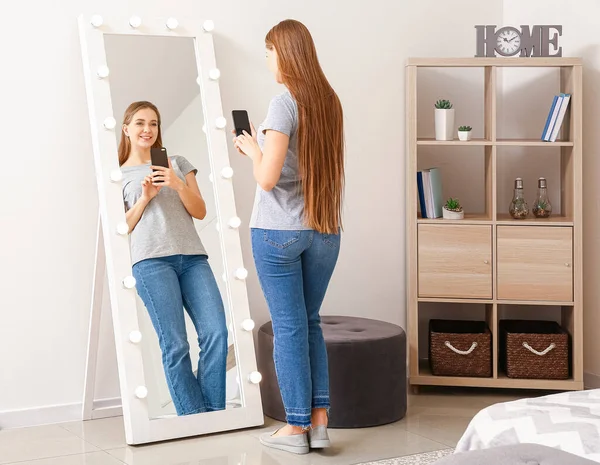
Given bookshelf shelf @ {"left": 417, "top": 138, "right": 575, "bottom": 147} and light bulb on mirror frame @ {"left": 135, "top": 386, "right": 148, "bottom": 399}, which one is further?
bookshelf shelf @ {"left": 417, "top": 138, "right": 575, "bottom": 147}

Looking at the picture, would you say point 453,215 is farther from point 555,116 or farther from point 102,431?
point 102,431

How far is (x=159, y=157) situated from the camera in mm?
3094

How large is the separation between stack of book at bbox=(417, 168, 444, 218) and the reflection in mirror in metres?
0.97

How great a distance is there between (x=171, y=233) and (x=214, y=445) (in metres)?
0.76

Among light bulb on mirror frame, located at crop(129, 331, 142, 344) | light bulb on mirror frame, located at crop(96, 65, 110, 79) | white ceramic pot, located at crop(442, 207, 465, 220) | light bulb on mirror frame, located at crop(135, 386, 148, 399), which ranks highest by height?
light bulb on mirror frame, located at crop(96, 65, 110, 79)

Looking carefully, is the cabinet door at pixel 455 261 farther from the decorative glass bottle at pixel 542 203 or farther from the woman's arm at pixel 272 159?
the woman's arm at pixel 272 159

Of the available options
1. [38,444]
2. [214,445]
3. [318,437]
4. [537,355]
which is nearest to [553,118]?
[537,355]

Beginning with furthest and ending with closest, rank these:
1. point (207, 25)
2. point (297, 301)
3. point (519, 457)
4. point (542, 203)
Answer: point (542, 203)
point (207, 25)
point (297, 301)
point (519, 457)

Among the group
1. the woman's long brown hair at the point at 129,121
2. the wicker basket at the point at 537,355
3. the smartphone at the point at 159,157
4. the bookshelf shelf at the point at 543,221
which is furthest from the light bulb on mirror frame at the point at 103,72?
the wicker basket at the point at 537,355

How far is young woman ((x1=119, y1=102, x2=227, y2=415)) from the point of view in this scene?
3.03 meters

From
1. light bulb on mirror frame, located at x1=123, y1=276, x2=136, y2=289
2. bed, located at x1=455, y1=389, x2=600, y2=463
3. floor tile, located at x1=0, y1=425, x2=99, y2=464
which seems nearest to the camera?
bed, located at x1=455, y1=389, x2=600, y2=463

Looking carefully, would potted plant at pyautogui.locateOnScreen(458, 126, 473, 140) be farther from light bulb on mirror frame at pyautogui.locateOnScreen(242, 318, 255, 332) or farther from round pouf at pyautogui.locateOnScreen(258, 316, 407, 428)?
light bulb on mirror frame at pyautogui.locateOnScreen(242, 318, 255, 332)

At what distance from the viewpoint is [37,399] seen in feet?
10.6

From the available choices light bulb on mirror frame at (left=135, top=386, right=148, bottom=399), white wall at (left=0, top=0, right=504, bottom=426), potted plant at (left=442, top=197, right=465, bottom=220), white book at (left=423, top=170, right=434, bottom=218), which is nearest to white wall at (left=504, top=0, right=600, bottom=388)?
potted plant at (left=442, top=197, right=465, bottom=220)
